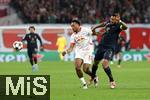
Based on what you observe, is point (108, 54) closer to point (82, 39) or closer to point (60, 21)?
point (82, 39)

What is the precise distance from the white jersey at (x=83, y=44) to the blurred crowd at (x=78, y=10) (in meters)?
26.3

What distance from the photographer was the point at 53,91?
20.2 m

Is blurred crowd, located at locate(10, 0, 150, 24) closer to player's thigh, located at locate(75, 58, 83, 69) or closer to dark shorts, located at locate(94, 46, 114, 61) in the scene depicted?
dark shorts, located at locate(94, 46, 114, 61)

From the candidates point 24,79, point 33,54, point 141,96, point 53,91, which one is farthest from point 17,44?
point 24,79

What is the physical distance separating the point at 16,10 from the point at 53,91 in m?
29.0

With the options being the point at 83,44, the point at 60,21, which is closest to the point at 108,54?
the point at 83,44

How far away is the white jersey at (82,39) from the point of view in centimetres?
2174

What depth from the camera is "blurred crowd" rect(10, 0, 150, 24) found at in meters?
48.8

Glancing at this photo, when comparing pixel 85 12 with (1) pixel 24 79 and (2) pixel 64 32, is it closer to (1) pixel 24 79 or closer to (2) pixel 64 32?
(2) pixel 64 32

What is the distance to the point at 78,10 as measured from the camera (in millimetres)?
49688

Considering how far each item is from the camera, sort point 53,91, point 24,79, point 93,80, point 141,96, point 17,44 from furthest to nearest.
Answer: point 17,44, point 93,80, point 53,91, point 141,96, point 24,79

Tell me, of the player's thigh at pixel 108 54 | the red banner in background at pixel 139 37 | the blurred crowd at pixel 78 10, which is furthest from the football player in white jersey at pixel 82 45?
the red banner in background at pixel 139 37

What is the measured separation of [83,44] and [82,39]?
0.20 meters

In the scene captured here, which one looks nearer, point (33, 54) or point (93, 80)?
point (93, 80)
